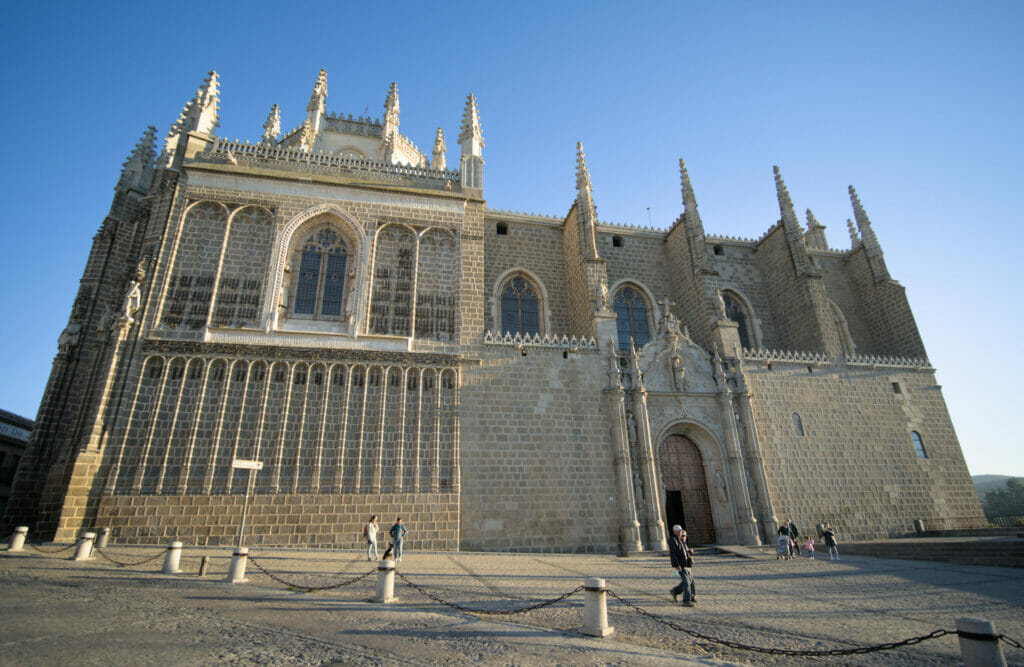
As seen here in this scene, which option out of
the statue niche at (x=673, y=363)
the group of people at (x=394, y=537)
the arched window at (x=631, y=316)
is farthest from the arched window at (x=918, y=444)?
the group of people at (x=394, y=537)

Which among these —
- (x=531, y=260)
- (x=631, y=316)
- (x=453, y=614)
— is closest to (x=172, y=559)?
(x=453, y=614)

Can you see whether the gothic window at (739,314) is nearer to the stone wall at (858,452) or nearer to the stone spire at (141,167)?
the stone wall at (858,452)

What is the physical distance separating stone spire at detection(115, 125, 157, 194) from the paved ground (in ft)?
46.0

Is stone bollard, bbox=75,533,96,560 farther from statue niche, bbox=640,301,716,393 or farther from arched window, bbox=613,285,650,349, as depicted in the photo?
arched window, bbox=613,285,650,349

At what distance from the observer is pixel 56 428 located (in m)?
15.0

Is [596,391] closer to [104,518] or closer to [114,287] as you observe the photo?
[104,518]

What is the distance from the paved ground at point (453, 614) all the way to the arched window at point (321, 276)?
8.16 meters

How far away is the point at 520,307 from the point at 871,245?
61.4 ft

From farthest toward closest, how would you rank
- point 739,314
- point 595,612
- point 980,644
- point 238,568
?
1. point 739,314
2. point 238,568
3. point 595,612
4. point 980,644

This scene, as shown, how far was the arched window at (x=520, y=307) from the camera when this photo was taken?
21484 millimetres

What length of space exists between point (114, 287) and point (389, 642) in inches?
701

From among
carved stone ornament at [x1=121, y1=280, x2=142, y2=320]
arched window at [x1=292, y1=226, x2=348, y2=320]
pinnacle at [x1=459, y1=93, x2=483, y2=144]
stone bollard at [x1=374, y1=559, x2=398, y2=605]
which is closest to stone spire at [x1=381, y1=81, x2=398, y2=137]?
pinnacle at [x1=459, y1=93, x2=483, y2=144]

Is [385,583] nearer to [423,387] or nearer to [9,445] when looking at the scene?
[423,387]

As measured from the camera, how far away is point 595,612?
6.34 m
